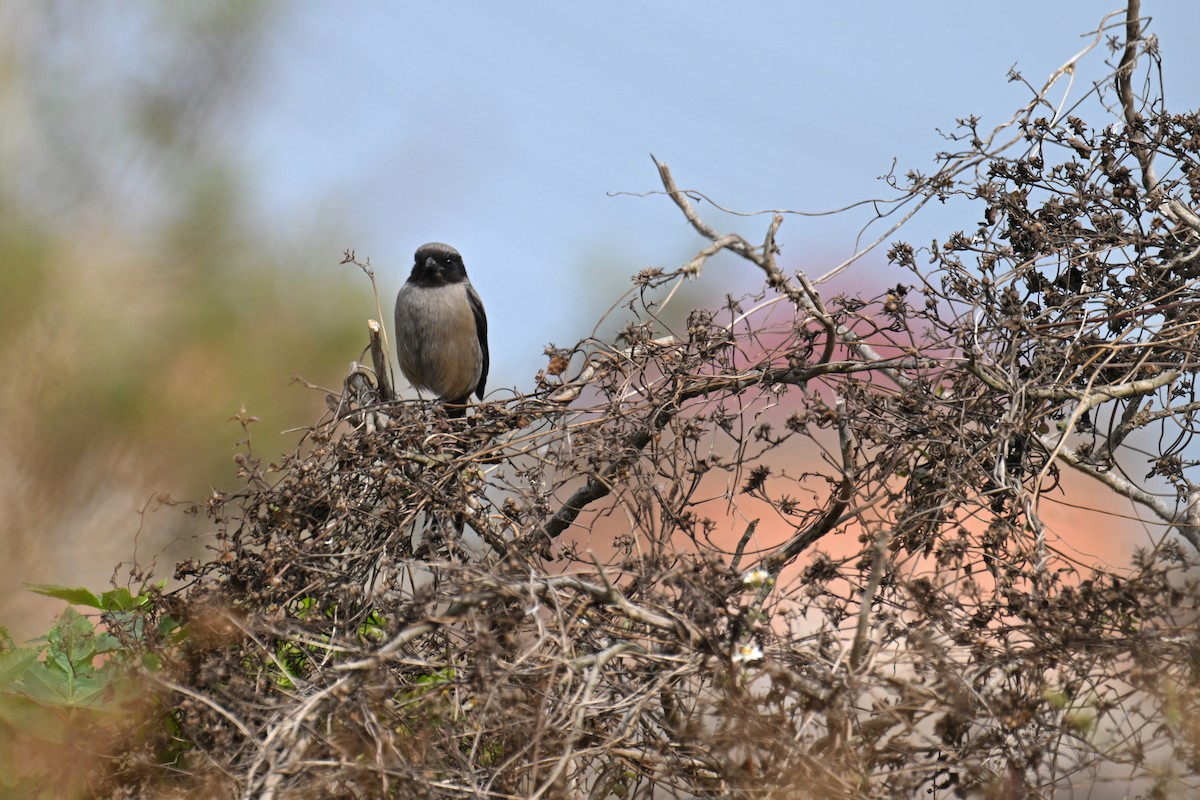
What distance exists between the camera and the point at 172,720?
104 inches

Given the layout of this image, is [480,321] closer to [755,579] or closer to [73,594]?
[73,594]

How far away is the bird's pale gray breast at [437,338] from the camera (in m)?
5.82

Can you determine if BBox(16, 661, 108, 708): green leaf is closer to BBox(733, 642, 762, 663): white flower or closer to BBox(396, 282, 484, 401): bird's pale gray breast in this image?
BBox(733, 642, 762, 663): white flower

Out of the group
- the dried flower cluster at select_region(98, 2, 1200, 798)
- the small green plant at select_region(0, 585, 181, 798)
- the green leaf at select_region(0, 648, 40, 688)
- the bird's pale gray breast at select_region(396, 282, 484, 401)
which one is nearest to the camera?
the dried flower cluster at select_region(98, 2, 1200, 798)

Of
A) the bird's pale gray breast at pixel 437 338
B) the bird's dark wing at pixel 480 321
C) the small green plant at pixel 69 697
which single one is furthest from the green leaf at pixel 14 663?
the bird's dark wing at pixel 480 321

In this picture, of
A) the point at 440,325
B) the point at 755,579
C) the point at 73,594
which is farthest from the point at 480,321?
the point at 755,579

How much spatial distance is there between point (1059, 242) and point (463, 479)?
70.9 inches

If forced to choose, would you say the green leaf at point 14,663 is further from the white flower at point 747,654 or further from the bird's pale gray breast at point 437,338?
the bird's pale gray breast at point 437,338

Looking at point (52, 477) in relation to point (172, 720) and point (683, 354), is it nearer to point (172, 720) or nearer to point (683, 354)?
point (172, 720)

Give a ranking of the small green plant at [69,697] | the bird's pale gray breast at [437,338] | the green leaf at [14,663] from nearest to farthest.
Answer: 1. the small green plant at [69,697]
2. the green leaf at [14,663]
3. the bird's pale gray breast at [437,338]

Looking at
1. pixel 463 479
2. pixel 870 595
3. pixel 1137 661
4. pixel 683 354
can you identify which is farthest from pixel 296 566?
pixel 1137 661

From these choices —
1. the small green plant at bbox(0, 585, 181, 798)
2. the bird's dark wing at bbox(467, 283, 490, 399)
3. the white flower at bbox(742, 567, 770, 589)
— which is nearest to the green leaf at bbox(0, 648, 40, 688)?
the small green plant at bbox(0, 585, 181, 798)

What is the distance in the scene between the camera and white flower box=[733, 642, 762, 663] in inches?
82.1

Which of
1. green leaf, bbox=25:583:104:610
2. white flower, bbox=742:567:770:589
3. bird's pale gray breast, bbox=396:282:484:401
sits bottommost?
green leaf, bbox=25:583:104:610
